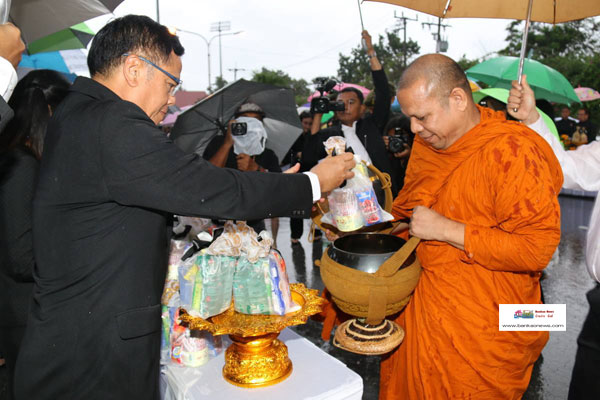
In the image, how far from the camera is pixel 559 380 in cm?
355

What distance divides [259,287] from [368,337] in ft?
1.74

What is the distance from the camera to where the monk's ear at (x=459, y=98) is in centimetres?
208

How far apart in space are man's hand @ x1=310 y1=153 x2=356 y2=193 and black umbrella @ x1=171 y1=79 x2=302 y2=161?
2.71 m

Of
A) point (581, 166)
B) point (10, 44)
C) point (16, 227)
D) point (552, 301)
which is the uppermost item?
point (10, 44)

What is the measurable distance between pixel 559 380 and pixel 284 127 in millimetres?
3934

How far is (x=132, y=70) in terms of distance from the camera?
1661 millimetres

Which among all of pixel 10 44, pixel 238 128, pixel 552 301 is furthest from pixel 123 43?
pixel 552 301

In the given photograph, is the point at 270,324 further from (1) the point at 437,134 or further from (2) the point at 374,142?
(2) the point at 374,142

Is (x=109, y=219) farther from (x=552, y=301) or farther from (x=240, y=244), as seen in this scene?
(x=552, y=301)

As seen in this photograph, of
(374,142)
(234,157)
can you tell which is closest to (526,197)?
(374,142)

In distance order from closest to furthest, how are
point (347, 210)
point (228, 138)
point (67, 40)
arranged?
point (347, 210) → point (228, 138) → point (67, 40)

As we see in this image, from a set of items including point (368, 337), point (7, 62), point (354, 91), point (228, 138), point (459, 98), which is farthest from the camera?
point (354, 91)

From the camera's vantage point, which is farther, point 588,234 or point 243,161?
point 243,161

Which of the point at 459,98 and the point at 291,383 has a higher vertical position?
the point at 459,98
